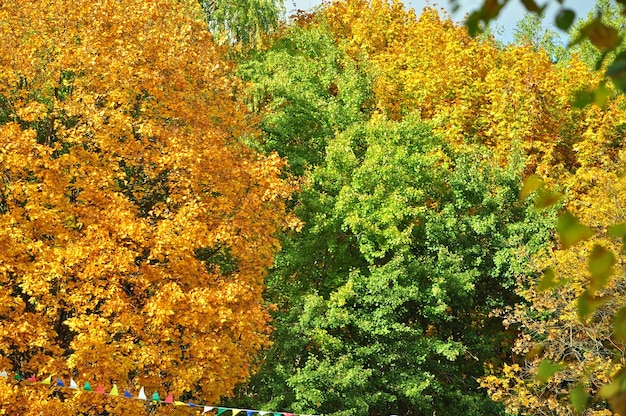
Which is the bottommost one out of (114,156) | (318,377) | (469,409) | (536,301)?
(469,409)

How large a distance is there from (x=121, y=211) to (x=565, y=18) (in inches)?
501

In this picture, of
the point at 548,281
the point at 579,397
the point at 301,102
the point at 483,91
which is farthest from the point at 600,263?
the point at 483,91

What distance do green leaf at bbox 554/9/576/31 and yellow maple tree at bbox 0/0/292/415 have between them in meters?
11.5

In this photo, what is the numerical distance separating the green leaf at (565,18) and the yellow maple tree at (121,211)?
11.5 m

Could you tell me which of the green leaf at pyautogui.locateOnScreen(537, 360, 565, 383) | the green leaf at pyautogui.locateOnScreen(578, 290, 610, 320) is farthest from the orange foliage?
the green leaf at pyautogui.locateOnScreen(578, 290, 610, 320)

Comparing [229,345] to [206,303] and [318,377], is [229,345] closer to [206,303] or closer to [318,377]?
[206,303]

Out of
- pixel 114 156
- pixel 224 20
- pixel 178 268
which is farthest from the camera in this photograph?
pixel 224 20

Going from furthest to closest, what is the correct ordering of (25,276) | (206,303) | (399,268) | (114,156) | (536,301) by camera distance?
(399,268), (536,301), (114,156), (206,303), (25,276)

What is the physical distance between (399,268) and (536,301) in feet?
10.00

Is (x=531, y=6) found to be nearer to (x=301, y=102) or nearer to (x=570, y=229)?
(x=570, y=229)

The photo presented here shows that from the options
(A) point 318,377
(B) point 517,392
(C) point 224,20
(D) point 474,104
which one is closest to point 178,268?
(A) point 318,377

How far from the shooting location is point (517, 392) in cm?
1727

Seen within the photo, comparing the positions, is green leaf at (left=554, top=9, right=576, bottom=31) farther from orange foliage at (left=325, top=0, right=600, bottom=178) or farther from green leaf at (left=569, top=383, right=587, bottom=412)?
orange foliage at (left=325, top=0, right=600, bottom=178)

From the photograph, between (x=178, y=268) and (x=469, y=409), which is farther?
(x=469, y=409)
